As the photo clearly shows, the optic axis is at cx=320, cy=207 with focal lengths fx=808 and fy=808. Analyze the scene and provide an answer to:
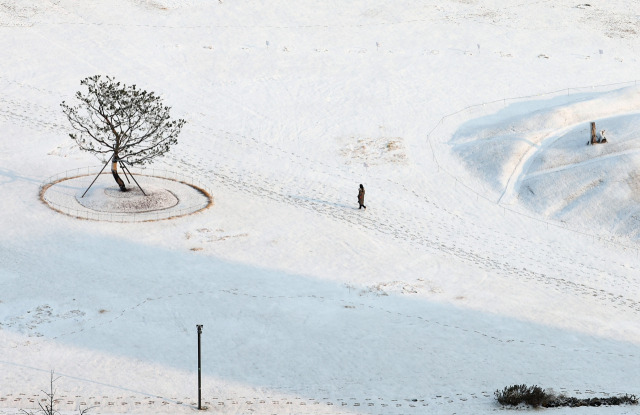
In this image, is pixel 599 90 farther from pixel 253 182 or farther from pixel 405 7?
pixel 253 182

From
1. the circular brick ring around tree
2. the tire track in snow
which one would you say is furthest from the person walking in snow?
the circular brick ring around tree

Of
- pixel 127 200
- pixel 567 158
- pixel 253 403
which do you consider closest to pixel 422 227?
pixel 567 158

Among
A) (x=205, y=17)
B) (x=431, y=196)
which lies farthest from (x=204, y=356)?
(x=205, y=17)

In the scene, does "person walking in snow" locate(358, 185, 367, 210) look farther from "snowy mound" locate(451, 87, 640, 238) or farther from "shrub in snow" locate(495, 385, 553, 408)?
"shrub in snow" locate(495, 385, 553, 408)

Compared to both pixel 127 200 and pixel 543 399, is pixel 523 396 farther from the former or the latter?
pixel 127 200

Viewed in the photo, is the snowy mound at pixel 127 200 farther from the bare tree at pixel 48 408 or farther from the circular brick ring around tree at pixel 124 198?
the bare tree at pixel 48 408
